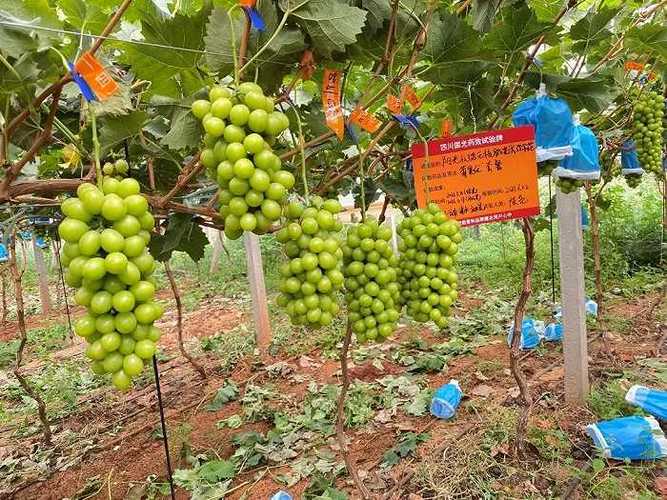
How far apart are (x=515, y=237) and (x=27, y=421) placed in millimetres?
9497

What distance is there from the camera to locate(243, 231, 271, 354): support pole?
5.45 m

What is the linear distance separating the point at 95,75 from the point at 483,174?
4.69 feet

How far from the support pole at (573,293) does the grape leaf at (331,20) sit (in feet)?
8.31

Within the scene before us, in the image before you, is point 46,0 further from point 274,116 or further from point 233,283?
point 233,283

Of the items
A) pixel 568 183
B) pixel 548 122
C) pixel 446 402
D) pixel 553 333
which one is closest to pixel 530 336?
pixel 553 333

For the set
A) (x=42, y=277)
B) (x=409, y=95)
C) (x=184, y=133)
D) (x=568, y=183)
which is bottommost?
(x=42, y=277)

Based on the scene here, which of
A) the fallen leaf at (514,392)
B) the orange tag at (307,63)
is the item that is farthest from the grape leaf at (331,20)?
the fallen leaf at (514,392)

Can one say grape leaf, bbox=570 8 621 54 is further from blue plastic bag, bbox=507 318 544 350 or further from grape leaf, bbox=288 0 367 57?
blue plastic bag, bbox=507 318 544 350

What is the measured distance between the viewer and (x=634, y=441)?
9.33 ft

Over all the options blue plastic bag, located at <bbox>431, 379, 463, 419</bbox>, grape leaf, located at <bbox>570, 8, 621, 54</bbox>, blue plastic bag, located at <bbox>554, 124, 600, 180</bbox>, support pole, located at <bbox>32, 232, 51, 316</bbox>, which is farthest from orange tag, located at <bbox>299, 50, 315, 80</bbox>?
support pole, located at <bbox>32, 232, 51, 316</bbox>

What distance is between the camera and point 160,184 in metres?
2.13

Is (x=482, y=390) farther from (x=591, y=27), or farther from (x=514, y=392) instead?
(x=591, y=27)

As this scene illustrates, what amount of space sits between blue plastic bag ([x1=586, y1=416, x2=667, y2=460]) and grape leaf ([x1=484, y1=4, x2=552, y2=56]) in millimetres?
2376

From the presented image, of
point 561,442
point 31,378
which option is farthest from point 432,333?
point 31,378
